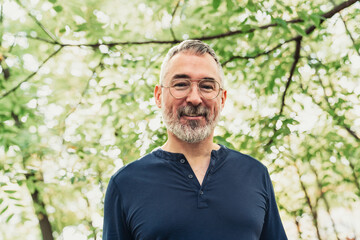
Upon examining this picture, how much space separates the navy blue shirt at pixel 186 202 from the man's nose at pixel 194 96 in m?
0.31

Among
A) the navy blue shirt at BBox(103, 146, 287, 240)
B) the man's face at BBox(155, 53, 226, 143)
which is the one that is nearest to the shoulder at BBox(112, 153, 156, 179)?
the navy blue shirt at BBox(103, 146, 287, 240)

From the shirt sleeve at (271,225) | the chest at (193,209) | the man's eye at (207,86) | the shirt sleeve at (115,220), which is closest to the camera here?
the chest at (193,209)

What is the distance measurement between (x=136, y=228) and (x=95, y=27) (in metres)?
2.42

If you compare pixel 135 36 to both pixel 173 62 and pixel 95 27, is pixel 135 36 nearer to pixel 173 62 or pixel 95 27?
pixel 95 27

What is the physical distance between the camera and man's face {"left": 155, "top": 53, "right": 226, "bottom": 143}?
1786mm

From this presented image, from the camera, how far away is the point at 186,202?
1.63 m

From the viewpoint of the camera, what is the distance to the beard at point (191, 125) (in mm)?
1788

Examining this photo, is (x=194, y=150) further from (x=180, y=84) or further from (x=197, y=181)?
(x=180, y=84)

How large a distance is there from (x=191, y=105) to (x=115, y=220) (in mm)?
733

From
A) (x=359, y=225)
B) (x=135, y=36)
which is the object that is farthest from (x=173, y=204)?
(x=359, y=225)

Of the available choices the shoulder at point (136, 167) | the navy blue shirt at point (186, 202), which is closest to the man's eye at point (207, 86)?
the navy blue shirt at point (186, 202)

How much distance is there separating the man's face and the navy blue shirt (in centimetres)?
15

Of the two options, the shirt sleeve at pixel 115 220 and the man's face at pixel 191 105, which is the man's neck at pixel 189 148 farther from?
the shirt sleeve at pixel 115 220

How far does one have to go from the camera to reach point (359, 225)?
11.7 metres
